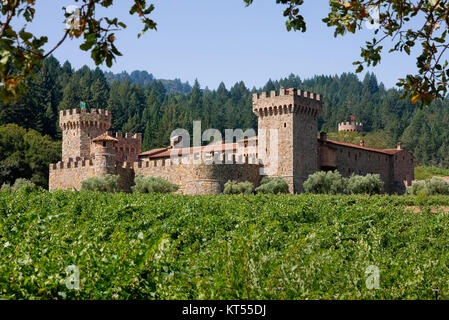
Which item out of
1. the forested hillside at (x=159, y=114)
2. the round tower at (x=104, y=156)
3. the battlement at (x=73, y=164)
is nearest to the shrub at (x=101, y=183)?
the round tower at (x=104, y=156)

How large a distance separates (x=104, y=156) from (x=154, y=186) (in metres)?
5.19

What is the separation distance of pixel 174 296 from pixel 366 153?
48.3 meters

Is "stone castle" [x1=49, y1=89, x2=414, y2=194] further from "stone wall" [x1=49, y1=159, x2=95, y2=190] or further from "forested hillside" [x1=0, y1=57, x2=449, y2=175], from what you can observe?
"forested hillside" [x1=0, y1=57, x2=449, y2=175]

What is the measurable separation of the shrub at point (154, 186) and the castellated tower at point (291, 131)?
8.33 metres

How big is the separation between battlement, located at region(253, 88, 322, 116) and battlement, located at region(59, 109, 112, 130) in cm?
1615

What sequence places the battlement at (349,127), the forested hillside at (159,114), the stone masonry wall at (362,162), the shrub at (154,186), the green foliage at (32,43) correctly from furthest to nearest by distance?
the battlement at (349,127) → the forested hillside at (159,114) → the stone masonry wall at (362,162) → the shrub at (154,186) → the green foliage at (32,43)

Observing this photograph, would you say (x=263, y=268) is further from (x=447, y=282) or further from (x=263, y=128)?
(x=263, y=128)

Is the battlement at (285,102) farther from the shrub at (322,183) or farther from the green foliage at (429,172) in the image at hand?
the green foliage at (429,172)

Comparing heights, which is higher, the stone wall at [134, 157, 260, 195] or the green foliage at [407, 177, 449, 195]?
the stone wall at [134, 157, 260, 195]

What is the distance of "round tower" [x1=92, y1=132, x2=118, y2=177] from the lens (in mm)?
40531

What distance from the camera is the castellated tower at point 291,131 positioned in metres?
42.3

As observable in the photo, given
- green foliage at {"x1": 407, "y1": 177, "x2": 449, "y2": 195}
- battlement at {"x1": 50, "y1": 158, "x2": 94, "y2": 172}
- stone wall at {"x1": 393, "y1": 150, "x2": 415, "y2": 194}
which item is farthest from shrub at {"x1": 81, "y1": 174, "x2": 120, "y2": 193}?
stone wall at {"x1": 393, "y1": 150, "x2": 415, "y2": 194}

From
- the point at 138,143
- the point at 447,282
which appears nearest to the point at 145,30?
the point at 447,282

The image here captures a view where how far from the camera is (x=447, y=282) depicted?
8.34 m
